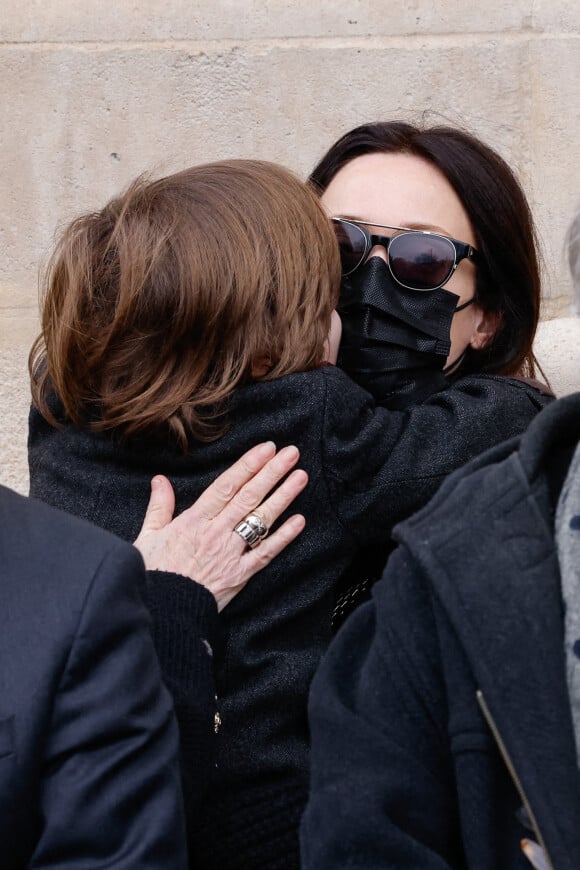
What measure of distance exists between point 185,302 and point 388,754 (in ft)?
3.01

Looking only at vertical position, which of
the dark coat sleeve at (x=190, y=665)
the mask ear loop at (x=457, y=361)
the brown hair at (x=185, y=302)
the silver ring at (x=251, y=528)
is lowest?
the dark coat sleeve at (x=190, y=665)

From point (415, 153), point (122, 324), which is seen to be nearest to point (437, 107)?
point (415, 153)

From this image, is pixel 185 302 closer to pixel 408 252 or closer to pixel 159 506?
pixel 159 506

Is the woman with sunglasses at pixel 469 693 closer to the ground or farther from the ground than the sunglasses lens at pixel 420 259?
closer to the ground

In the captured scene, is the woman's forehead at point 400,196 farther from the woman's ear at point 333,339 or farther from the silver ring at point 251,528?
the silver ring at point 251,528

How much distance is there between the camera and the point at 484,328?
2.54 m

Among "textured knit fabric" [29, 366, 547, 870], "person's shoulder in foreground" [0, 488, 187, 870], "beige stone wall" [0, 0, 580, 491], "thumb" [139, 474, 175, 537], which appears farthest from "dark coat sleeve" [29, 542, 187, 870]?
"beige stone wall" [0, 0, 580, 491]

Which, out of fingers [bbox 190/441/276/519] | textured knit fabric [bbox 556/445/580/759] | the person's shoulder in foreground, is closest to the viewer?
textured knit fabric [bbox 556/445/580/759]

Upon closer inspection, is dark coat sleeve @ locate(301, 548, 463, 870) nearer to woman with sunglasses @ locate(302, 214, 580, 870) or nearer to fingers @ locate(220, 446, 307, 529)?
woman with sunglasses @ locate(302, 214, 580, 870)

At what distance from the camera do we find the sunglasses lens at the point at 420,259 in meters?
2.31

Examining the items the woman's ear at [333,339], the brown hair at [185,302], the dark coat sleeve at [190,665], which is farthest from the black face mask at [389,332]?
the dark coat sleeve at [190,665]

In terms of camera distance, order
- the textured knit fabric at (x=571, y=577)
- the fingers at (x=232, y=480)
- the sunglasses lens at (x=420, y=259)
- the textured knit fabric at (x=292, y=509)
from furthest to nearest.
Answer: the sunglasses lens at (x=420, y=259) → the fingers at (x=232, y=480) → the textured knit fabric at (x=292, y=509) → the textured knit fabric at (x=571, y=577)

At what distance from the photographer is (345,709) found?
4.53 feet

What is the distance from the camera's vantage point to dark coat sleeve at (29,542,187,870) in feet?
4.53
